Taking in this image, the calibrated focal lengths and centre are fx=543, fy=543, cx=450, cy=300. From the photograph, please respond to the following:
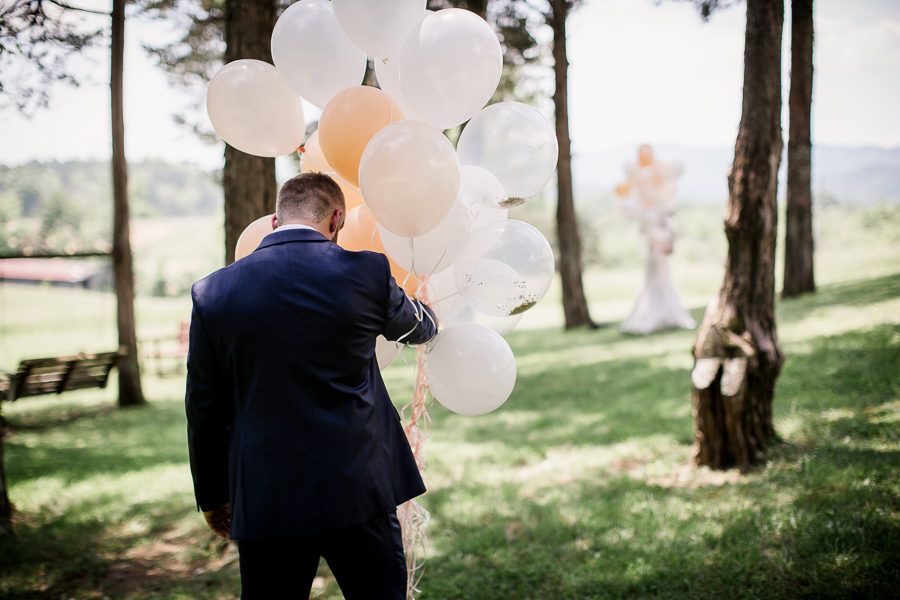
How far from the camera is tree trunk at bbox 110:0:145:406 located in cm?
775

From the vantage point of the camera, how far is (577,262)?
11930mm

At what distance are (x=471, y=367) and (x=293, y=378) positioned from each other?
2.55 feet

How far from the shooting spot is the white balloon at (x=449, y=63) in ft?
6.25

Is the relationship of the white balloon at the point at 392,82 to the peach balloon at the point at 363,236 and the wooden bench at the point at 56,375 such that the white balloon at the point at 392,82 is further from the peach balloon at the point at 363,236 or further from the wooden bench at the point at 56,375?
the wooden bench at the point at 56,375

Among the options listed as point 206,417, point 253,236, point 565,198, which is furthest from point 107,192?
point 206,417

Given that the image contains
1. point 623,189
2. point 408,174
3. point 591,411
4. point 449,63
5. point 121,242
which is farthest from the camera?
point 623,189

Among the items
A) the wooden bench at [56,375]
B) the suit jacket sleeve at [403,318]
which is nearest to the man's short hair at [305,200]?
the suit jacket sleeve at [403,318]

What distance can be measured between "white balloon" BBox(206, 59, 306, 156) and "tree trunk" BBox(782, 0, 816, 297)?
10354 mm

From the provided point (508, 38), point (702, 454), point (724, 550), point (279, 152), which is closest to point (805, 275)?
point (508, 38)

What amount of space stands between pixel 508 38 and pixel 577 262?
4801 millimetres

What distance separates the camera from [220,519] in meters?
1.78

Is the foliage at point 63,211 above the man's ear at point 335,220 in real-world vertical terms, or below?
above

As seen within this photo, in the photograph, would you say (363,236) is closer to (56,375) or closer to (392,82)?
(392,82)

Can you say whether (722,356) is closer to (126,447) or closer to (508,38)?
(126,447)
